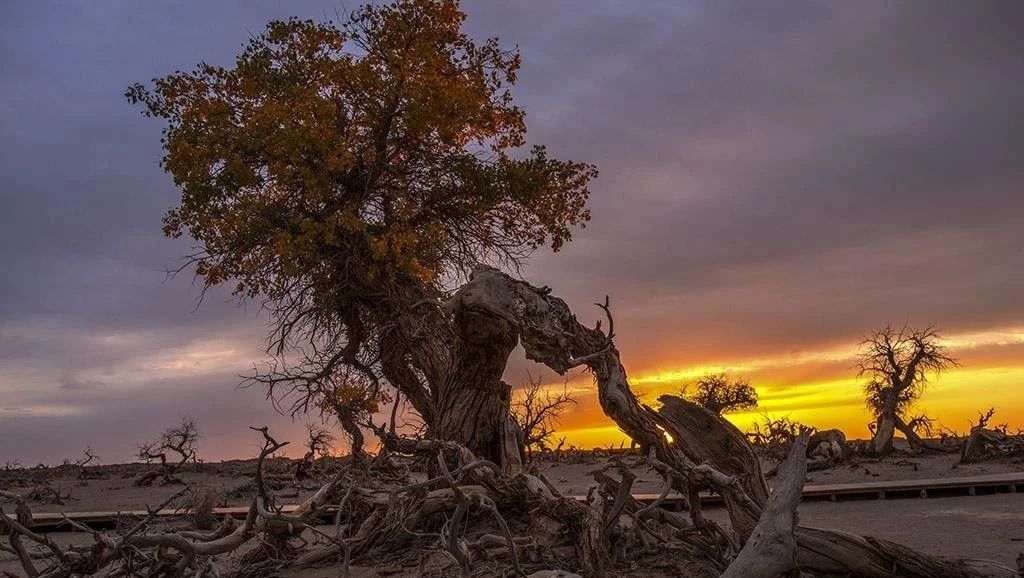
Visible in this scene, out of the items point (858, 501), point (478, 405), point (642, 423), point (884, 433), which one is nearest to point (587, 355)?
point (642, 423)

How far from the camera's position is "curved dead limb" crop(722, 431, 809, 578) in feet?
24.6

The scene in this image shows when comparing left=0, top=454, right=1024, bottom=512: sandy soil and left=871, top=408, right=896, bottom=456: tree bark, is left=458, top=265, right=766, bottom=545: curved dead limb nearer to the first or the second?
left=0, top=454, right=1024, bottom=512: sandy soil

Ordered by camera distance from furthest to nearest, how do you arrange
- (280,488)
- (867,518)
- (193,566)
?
1. (280,488)
2. (867,518)
3. (193,566)

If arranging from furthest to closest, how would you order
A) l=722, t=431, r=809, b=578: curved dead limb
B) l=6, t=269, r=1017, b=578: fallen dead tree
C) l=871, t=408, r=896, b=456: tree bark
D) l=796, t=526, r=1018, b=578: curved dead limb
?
l=871, t=408, r=896, b=456: tree bark
l=796, t=526, r=1018, b=578: curved dead limb
l=6, t=269, r=1017, b=578: fallen dead tree
l=722, t=431, r=809, b=578: curved dead limb

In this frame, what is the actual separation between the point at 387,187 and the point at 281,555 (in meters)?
6.68

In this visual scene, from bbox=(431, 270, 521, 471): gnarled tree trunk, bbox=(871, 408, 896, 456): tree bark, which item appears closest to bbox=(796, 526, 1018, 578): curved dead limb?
bbox=(431, 270, 521, 471): gnarled tree trunk

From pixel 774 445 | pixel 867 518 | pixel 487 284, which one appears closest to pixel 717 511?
pixel 867 518

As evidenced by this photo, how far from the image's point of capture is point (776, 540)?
7605mm

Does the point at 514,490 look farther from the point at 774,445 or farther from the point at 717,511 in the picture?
the point at 774,445

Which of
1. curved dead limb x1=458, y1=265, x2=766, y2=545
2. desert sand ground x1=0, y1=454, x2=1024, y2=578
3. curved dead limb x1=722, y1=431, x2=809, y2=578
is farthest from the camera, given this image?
desert sand ground x1=0, y1=454, x2=1024, y2=578

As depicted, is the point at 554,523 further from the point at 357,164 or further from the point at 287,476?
the point at 287,476

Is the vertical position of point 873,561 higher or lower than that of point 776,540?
lower

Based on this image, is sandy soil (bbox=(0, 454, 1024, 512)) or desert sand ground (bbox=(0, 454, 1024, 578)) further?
sandy soil (bbox=(0, 454, 1024, 512))

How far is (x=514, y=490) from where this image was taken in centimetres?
1049
